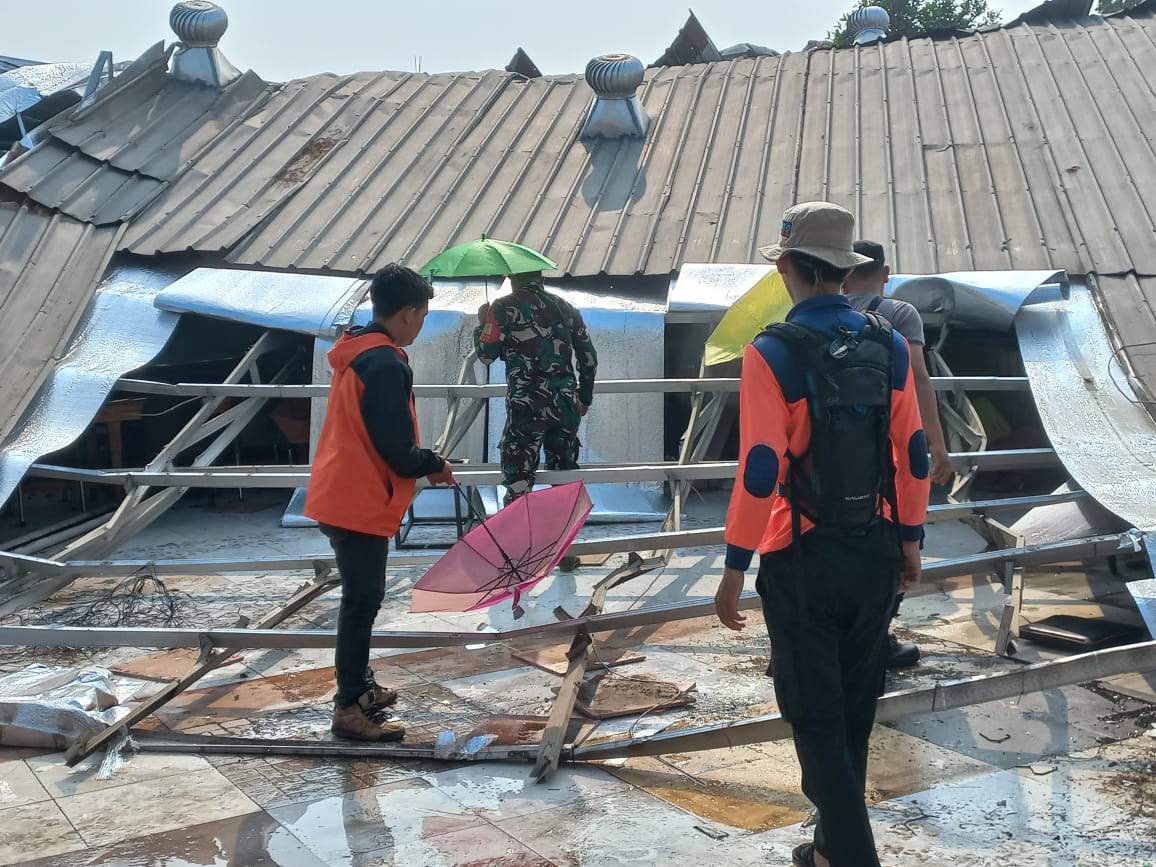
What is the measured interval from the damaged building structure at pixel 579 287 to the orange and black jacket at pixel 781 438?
1079mm

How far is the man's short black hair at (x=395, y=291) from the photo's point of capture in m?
4.50

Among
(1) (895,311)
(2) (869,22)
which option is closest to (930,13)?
(2) (869,22)

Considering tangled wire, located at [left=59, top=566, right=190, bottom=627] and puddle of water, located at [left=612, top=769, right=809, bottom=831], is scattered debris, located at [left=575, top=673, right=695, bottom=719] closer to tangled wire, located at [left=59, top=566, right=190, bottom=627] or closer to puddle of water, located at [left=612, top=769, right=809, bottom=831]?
puddle of water, located at [left=612, top=769, right=809, bottom=831]

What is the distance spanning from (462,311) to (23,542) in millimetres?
3577

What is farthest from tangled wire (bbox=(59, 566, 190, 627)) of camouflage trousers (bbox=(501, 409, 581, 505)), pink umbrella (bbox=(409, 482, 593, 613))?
pink umbrella (bbox=(409, 482, 593, 613))

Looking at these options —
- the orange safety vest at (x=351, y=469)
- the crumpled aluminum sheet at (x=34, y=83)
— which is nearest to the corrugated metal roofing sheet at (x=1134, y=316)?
the orange safety vest at (x=351, y=469)

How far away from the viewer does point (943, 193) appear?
10.1 metres

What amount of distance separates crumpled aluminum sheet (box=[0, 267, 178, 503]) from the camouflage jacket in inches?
123

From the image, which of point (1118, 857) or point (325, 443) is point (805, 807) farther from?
point (325, 443)

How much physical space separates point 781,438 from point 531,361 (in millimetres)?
3990

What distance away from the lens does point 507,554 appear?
4996 millimetres

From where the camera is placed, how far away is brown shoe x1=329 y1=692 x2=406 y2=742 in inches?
176

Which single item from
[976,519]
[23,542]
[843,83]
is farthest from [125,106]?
[976,519]

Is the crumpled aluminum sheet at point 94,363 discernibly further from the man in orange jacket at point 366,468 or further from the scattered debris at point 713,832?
the scattered debris at point 713,832
